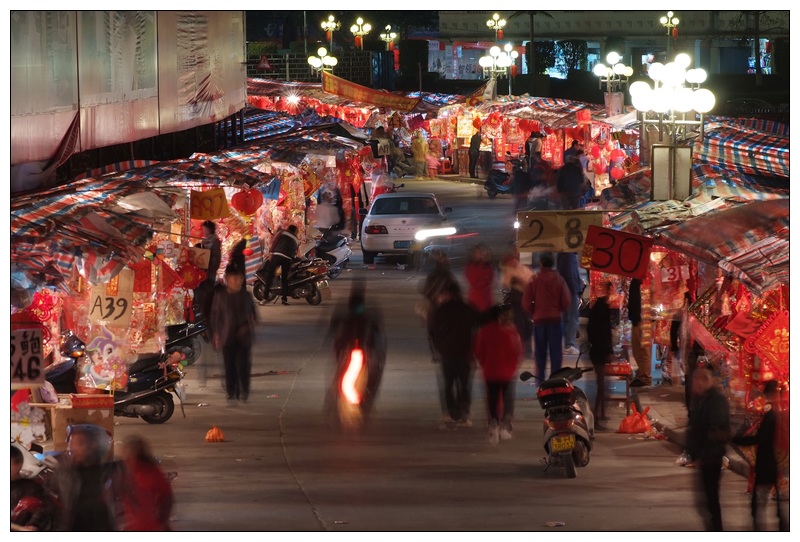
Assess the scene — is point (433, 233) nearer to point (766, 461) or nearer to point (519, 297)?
point (519, 297)

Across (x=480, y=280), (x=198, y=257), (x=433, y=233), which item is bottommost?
(x=433, y=233)

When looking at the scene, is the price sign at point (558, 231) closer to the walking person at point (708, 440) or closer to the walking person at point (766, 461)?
the walking person at point (708, 440)

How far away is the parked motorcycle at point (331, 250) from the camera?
27.2 metres

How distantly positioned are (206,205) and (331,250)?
6782 mm

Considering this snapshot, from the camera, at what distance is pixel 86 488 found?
9922 millimetres

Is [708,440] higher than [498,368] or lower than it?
higher

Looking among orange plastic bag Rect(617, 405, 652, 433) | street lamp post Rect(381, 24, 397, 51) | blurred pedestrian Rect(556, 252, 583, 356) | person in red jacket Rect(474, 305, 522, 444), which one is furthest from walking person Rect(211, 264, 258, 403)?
street lamp post Rect(381, 24, 397, 51)

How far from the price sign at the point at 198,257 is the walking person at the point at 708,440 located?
9377mm

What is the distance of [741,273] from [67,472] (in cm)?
620

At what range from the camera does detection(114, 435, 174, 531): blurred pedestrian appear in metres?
9.82

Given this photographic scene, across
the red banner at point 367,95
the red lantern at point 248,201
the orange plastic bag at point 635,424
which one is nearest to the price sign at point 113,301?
the orange plastic bag at point 635,424

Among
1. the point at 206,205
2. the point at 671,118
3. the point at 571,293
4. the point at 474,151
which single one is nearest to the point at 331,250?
the point at 206,205

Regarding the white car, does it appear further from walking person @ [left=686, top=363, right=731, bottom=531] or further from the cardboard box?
walking person @ [left=686, top=363, right=731, bottom=531]

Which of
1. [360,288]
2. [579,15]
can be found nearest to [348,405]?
[360,288]
